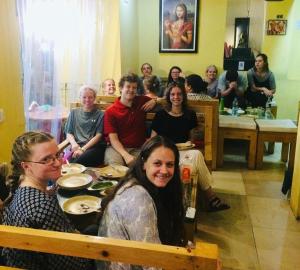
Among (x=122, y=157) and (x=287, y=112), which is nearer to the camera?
(x=122, y=157)

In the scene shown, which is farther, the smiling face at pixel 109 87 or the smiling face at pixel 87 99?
the smiling face at pixel 109 87

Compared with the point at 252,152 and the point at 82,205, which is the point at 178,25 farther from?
the point at 82,205

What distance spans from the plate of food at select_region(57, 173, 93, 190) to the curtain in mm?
1112

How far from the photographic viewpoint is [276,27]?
597 centimetres

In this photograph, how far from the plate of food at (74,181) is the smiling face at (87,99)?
113 cm

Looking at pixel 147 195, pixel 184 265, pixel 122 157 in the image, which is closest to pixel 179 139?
pixel 122 157

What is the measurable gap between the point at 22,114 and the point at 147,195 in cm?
186

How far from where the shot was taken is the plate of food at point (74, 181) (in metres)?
1.97

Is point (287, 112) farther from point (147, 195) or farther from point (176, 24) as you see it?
point (147, 195)

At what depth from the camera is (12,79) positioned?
262cm

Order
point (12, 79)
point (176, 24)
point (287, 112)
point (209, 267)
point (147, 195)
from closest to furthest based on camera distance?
1. point (209, 267)
2. point (147, 195)
3. point (12, 79)
4. point (176, 24)
5. point (287, 112)

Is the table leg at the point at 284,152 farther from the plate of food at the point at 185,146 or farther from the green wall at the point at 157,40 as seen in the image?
the green wall at the point at 157,40

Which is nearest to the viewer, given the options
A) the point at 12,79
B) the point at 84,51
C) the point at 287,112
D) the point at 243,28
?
the point at 12,79

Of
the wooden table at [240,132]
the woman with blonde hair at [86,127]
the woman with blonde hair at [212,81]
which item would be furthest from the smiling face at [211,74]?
the woman with blonde hair at [86,127]
